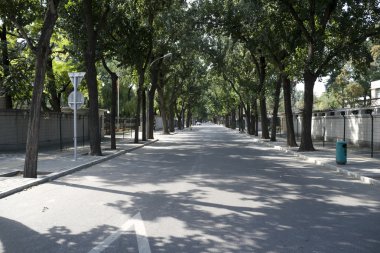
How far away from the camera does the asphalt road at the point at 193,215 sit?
5.83 m

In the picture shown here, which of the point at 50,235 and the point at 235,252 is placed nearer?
the point at 235,252

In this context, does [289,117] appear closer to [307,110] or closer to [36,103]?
[307,110]

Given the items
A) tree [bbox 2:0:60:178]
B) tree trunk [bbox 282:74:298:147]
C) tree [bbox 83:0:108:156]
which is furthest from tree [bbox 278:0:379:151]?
tree [bbox 2:0:60:178]

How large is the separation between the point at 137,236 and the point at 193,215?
5.22 ft

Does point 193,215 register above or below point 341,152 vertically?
below

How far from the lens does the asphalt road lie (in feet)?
19.1

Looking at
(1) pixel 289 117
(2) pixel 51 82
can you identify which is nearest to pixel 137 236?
(1) pixel 289 117

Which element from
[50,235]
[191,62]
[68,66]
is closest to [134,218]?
[50,235]

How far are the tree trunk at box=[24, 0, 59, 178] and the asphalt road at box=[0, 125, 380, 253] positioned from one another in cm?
99

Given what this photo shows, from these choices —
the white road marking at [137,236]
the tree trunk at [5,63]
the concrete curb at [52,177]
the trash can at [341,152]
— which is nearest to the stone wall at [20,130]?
the tree trunk at [5,63]

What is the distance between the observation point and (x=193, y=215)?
7539 mm

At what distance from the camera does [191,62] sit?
4969 centimetres

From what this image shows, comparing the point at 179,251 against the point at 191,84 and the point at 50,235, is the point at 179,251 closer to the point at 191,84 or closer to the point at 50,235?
the point at 50,235

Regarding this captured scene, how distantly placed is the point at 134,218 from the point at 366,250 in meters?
3.62
